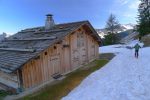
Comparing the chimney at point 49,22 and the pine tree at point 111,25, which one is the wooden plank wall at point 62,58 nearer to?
the chimney at point 49,22

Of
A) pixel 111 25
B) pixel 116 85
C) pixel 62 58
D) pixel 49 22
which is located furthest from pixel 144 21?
pixel 116 85

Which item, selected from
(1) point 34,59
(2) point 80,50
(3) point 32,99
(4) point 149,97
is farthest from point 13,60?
(4) point 149,97

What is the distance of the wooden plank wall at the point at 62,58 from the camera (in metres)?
14.8

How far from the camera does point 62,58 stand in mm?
18188

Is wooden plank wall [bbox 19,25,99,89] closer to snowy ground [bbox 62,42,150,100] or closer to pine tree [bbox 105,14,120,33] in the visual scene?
snowy ground [bbox 62,42,150,100]

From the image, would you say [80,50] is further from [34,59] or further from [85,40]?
[34,59]

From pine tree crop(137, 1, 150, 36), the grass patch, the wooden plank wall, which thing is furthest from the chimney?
pine tree crop(137, 1, 150, 36)

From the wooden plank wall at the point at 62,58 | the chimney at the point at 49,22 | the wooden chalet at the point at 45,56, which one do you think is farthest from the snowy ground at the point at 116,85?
the chimney at the point at 49,22

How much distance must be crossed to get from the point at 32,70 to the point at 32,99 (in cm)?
273

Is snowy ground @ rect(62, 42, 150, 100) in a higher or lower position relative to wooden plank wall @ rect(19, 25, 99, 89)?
lower

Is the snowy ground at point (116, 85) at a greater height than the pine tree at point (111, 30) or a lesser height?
lesser

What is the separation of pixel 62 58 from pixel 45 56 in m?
2.64

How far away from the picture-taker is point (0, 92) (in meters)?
15.0

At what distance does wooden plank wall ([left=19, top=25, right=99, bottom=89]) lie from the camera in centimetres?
1477
